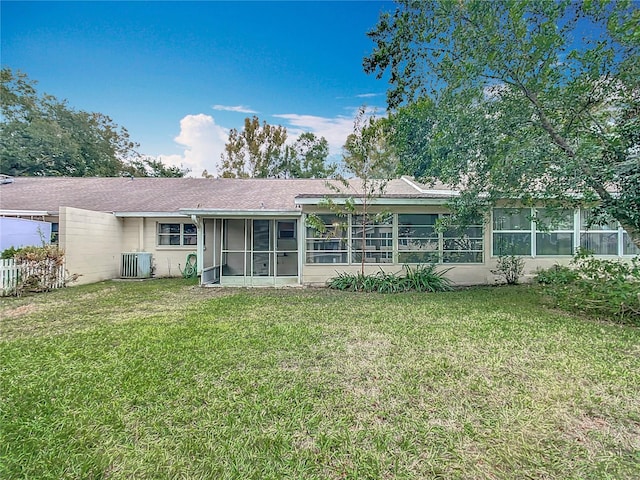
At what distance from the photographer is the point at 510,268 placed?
10242 millimetres

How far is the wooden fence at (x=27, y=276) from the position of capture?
26.7 feet

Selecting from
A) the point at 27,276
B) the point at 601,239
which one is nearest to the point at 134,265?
the point at 27,276

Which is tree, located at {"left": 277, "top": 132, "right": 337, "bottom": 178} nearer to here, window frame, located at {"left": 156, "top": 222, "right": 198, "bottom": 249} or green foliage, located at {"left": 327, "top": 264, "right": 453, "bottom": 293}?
window frame, located at {"left": 156, "top": 222, "right": 198, "bottom": 249}

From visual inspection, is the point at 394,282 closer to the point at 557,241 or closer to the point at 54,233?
the point at 557,241

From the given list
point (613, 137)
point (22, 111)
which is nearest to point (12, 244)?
point (613, 137)

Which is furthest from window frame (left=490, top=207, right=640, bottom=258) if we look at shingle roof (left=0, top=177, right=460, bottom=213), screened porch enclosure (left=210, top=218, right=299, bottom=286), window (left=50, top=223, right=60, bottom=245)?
window (left=50, top=223, right=60, bottom=245)

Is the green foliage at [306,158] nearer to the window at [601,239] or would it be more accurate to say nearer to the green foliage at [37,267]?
the window at [601,239]

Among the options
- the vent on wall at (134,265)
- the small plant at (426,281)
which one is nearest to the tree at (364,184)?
the small plant at (426,281)

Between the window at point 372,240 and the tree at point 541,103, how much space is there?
9.33 ft

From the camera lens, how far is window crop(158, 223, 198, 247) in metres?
12.3

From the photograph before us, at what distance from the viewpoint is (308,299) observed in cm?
804

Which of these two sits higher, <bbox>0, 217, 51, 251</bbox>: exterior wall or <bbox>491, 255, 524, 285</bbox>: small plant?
<bbox>0, 217, 51, 251</bbox>: exterior wall

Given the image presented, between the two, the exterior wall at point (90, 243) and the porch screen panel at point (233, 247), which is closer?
the exterior wall at point (90, 243)

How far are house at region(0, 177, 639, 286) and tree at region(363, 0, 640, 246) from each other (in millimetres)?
2291
